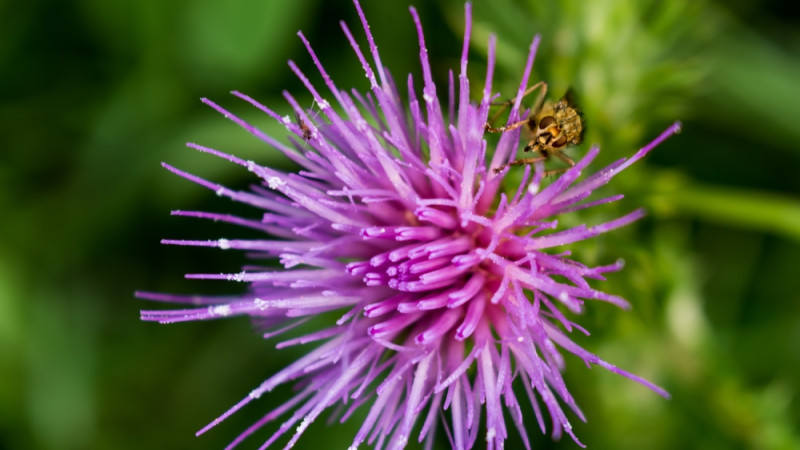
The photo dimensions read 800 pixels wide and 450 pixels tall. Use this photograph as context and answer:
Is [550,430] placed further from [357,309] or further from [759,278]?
[357,309]

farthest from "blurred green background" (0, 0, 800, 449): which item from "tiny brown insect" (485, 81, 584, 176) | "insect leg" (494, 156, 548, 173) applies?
"insect leg" (494, 156, 548, 173)

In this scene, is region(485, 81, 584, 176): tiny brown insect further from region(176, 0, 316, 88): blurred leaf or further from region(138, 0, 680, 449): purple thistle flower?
region(176, 0, 316, 88): blurred leaf

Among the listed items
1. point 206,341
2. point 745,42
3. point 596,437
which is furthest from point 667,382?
point 206,341

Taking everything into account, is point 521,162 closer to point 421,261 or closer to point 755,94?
point 421,261

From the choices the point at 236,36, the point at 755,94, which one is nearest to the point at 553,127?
the point at 236,36

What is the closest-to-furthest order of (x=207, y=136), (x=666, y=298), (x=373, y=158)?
(x=373, y=158) < (x=666, y=298) < (x=207, y=136)

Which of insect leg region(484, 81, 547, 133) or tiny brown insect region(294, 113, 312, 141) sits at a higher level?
tiny brown insect region(294, 113, 312, 141)
